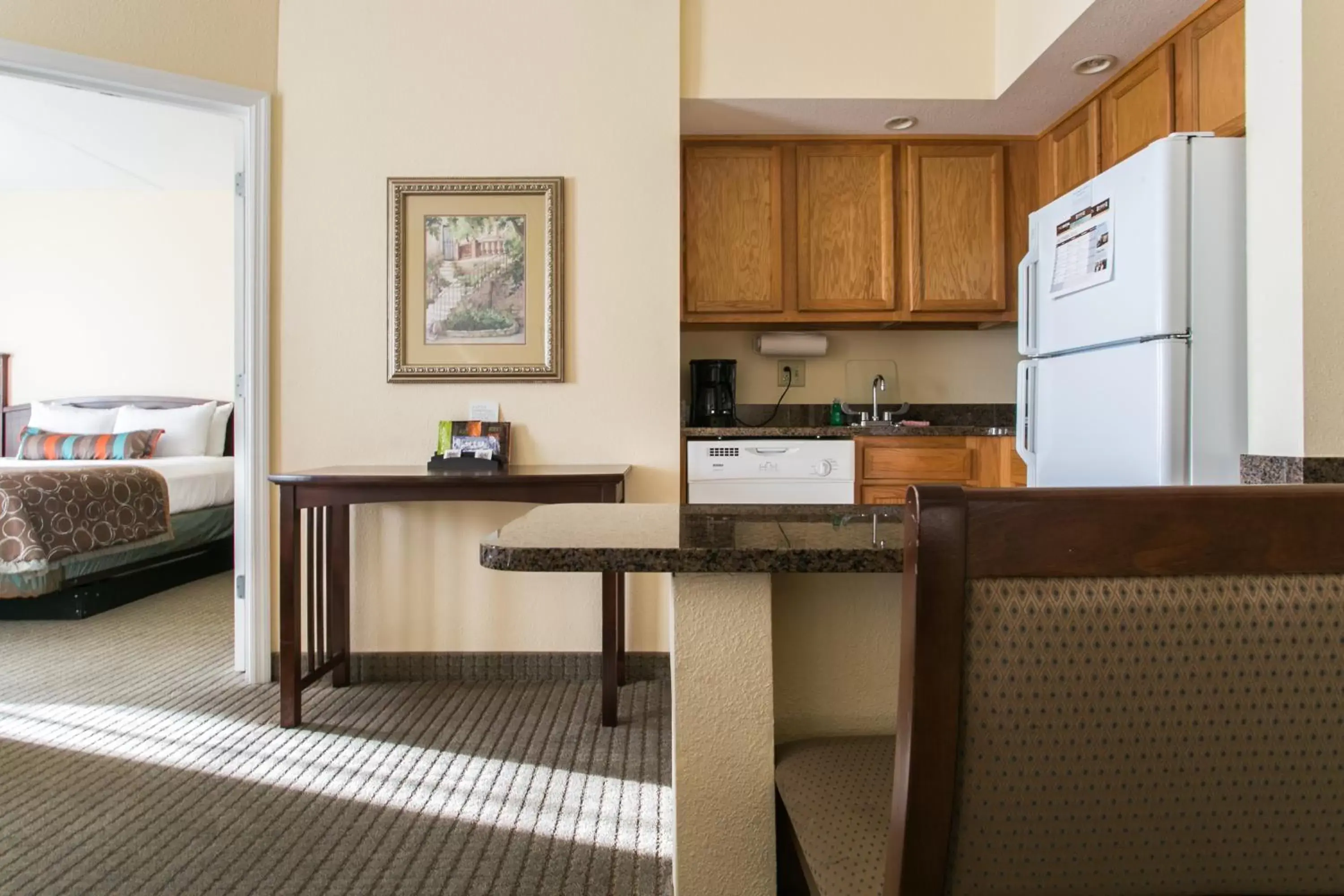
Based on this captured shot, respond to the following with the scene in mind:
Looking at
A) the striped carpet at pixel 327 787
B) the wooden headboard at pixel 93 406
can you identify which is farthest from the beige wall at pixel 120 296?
the striped carpet at pixel 327 787

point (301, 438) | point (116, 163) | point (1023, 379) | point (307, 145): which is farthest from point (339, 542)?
point (116, 163)

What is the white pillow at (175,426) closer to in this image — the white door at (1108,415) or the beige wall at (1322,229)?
the white door at (1108,415)

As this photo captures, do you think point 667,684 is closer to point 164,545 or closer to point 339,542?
point 339,542

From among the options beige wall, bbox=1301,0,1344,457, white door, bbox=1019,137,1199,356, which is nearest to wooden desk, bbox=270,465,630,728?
white door, bbox=1019,137,1199,356

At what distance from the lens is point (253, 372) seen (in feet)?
8.89

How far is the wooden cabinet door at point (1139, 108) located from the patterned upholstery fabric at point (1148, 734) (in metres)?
2.55

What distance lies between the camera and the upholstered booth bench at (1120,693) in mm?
540

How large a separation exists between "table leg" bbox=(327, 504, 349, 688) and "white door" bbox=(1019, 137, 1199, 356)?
239 centimetres

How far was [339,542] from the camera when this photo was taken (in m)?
2.69

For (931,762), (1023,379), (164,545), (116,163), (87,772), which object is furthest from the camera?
(116,163)

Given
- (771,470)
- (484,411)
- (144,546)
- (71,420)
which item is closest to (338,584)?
(484,411)

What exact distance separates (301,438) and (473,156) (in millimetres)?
1175

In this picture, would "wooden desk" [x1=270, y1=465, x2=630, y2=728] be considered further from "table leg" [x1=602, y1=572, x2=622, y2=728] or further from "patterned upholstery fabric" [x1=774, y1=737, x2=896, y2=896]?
"patterned upholstery fabric" [x1=774, y1=737, x2=896, y2=896]

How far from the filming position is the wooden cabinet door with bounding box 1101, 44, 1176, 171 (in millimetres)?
2504
